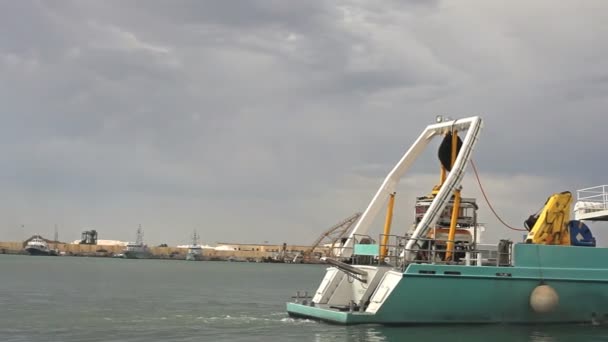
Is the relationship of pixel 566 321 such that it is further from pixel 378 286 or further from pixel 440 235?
pixel 378 286

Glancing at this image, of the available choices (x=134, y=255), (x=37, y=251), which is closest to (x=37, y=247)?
(x=37, y=251)

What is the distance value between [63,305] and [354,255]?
13.2 m

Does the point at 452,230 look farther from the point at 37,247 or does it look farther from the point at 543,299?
the point at 37,247

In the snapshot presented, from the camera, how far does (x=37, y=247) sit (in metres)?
174

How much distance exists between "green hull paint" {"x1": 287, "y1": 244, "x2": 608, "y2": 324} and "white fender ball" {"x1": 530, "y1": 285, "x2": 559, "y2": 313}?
26cm

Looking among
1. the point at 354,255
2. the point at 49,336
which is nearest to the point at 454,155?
the point at 354,255

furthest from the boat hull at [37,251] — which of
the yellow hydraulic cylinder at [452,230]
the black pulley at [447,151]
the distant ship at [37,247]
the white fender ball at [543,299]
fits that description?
the white fender ball at [543,299]

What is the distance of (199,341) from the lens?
58.3 ft

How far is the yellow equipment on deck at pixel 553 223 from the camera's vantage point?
72.1 ft

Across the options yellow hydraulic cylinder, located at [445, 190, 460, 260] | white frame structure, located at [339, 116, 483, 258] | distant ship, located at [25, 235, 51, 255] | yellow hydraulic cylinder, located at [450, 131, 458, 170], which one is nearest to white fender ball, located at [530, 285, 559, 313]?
yellow hydraulic cylinder, located at [445, 190, 460, 260]

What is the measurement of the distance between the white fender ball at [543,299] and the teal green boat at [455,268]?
28 mm

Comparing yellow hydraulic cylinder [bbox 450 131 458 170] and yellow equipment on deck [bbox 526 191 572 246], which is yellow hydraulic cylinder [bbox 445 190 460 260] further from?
yellow equipment on deck [bbox 526 191 572 246]

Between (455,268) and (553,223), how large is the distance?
410 cm

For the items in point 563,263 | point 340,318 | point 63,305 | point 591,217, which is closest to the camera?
point 340,318
